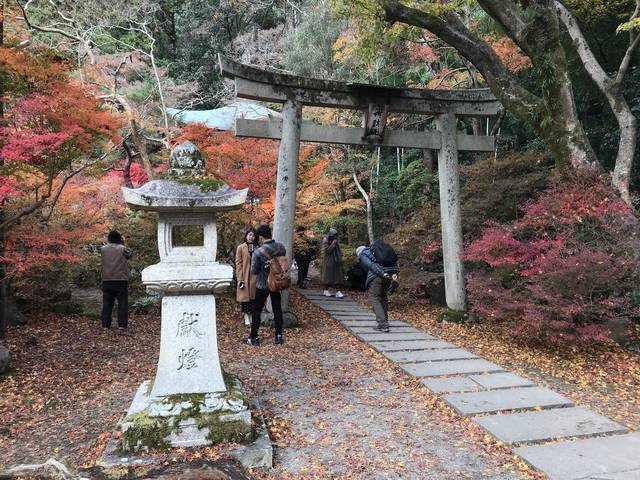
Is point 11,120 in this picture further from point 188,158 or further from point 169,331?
point 169,331

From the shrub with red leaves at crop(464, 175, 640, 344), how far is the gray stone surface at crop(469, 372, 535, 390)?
3.12 feet

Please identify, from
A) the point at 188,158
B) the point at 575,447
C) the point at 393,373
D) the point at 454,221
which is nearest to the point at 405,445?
the point at 575,447

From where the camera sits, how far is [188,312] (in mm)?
3855

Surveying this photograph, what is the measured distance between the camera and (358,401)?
4582mm

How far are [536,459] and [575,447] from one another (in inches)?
17.2

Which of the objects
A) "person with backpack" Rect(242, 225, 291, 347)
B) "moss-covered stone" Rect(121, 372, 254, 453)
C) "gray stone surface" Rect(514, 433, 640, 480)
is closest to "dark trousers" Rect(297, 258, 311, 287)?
"person with backpack" Rect(242, 225, 291, 347)

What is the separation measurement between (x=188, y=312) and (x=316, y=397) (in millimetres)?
1775

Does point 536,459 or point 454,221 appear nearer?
point 536,459

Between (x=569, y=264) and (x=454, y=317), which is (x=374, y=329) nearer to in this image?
(x=454, y=317)

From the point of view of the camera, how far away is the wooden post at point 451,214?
27.3 feet

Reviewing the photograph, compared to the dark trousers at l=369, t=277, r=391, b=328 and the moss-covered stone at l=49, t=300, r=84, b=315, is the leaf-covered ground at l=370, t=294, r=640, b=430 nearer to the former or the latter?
the dark trousers at l=369, t=277, r=391, b=328

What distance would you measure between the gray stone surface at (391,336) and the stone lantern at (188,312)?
3329 mm

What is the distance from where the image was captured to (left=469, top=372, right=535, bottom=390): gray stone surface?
4.92m

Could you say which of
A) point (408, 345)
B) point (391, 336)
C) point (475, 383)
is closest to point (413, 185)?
point (391, 336)
